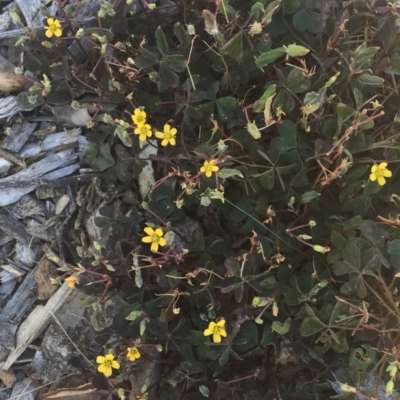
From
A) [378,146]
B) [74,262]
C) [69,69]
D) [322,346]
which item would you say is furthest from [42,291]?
[378,146]

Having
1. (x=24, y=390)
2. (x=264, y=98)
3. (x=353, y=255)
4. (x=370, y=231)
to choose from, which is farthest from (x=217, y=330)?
(x=24, y=390)

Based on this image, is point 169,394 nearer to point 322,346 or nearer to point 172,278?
point 172,278

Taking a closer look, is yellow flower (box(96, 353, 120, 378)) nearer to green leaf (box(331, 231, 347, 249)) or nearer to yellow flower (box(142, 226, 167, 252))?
yellow flower (box(142, 226, 167, 252))

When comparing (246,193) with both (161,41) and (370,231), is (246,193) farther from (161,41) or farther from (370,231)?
(161,41)

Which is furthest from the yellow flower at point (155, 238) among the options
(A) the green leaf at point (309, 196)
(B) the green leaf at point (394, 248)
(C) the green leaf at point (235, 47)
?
(B) the green leaf at point (394, 248)

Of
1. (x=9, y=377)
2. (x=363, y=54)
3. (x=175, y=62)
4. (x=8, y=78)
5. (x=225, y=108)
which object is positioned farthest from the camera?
(x=9, y=377)

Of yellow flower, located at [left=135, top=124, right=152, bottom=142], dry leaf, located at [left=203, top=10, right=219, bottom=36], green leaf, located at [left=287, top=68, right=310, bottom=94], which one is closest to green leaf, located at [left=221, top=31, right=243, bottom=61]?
dry leaf, located at [left=203, top=10, right=219, bottom=36]
